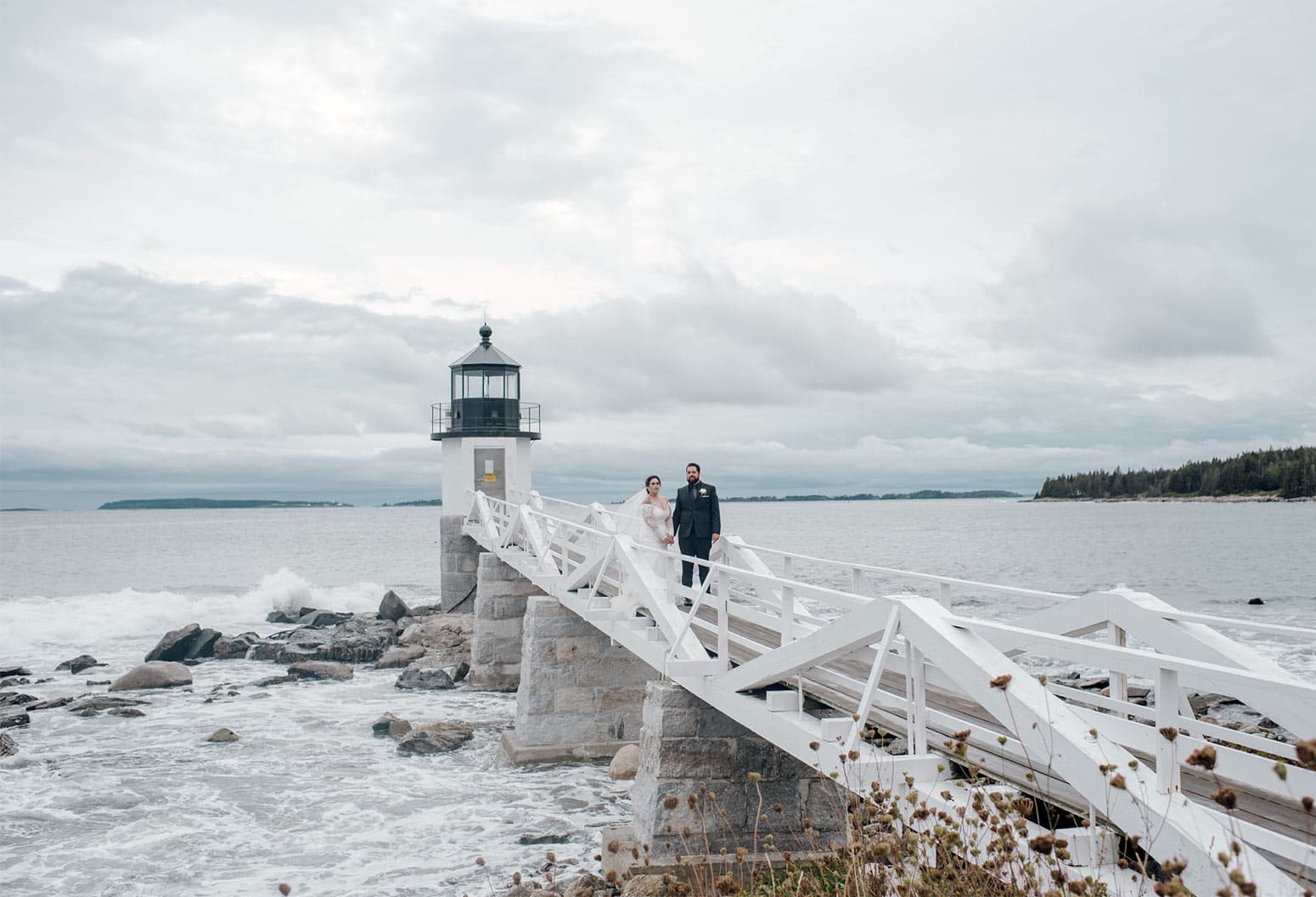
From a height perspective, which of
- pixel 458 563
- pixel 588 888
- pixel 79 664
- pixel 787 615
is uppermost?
pixel 787 615

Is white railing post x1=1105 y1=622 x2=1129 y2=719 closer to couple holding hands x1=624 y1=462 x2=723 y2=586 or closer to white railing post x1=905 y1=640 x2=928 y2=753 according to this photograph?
white railing post x1=905 y1=640 x2=928 y2=753

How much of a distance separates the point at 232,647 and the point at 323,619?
6.16 meters

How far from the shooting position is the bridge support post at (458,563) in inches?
1070

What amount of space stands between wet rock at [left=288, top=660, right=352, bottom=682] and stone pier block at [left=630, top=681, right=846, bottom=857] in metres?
14.7

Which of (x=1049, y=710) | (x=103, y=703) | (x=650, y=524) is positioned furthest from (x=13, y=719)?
(x=1049, y=710)

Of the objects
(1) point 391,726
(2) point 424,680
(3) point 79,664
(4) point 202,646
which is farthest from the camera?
(4) point 202,646

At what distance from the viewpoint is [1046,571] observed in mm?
49406

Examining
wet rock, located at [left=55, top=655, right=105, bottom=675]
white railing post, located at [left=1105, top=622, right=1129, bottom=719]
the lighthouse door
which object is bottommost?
wet rock, located at [left=55, top=655, right=105, bottom=675]

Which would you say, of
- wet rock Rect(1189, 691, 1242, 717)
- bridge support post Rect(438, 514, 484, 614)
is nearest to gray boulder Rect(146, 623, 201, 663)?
bridge support post Rect(438, 514, 484, 614)

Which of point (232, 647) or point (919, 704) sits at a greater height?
point (919, 704)

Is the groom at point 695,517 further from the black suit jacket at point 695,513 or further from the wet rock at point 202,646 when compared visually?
the wet rock at point 202,646

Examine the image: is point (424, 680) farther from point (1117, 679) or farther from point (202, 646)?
point (1117, 679)

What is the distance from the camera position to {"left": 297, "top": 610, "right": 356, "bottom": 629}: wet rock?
101ft

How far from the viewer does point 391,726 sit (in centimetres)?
1598
